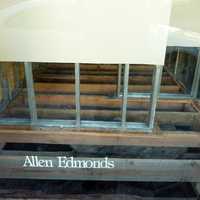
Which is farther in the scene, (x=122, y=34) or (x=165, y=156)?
(x=165, y=156)

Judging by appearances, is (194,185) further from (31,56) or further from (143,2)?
(31,56)

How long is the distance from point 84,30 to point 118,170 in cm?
96

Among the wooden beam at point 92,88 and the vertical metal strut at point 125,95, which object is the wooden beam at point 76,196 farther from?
the wooden beam at point 92,88

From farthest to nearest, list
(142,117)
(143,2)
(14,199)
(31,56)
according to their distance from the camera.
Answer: (142,117)
(14,199)
(31,56)
(143,2)

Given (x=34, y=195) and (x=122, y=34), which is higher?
(x=122, y=34)

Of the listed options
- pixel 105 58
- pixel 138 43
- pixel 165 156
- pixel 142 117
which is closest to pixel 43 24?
pixel 105 58

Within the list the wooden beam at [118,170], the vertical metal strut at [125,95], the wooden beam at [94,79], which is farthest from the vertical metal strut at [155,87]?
the wooden beam at [94,79]

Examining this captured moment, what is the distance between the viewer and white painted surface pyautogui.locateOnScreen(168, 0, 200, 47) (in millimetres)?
1365

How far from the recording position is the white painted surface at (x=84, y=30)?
1.19 metres

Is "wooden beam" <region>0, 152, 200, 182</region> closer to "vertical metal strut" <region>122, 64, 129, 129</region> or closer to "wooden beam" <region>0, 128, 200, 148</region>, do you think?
"wooden beam" <region>0, 128, 200, 148</region>

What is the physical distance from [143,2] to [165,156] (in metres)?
1.19

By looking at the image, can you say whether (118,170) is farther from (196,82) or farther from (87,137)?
(196,82)

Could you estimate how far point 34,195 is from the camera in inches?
62.9

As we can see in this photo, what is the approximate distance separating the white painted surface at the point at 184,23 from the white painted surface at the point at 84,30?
0.72 ft
